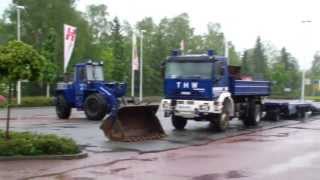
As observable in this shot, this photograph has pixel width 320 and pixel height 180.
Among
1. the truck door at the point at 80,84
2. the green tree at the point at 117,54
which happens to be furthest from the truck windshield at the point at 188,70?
the green tree at the point at 117,54

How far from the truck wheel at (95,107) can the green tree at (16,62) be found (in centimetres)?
1329

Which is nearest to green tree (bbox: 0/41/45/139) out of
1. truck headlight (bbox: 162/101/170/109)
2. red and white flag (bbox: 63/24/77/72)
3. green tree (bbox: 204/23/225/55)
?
truck headlight (bbox: 162/101/170/109)

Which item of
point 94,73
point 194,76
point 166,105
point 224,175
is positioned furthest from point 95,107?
point 224,175

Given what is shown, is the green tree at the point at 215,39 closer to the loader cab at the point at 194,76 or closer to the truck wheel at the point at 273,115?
the truck wheel at the point at 273,115

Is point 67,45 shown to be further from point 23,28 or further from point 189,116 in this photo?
point 23,28

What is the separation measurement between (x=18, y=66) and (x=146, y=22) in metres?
89.2

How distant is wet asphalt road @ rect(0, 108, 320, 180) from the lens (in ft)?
45.5

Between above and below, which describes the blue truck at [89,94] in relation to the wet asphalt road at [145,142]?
above

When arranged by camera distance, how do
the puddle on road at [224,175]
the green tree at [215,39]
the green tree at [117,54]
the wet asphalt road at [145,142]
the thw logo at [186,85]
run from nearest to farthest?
the puddle on road at [224,175] → the wet asphalt road at [145,142] → the thw logo at [186,85] → the green tree at [117,54] → the green tree at [215,39]

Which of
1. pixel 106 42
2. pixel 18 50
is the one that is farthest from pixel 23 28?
pixel 18 50

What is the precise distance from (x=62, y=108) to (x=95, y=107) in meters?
2.45

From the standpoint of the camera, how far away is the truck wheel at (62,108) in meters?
32.1

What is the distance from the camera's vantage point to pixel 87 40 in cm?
7775

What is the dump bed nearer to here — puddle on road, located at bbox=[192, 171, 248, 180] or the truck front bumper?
the truck front bumper
